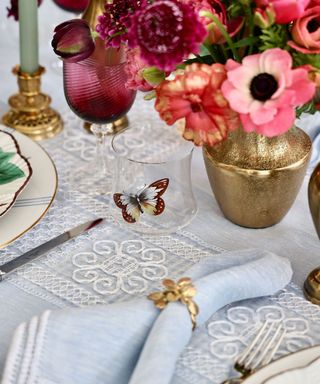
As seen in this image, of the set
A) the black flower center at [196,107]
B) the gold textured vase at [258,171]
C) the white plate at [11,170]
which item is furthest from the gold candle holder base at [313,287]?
the white plate at [11,170]

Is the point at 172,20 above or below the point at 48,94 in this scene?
above

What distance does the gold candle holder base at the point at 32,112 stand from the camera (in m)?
1.03

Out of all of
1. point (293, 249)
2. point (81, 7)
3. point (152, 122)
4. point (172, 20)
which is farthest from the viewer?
point (81, 7)

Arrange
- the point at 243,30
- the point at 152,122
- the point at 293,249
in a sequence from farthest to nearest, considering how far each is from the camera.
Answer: the point at 152,122, the point at 293,249, the point at 243,30

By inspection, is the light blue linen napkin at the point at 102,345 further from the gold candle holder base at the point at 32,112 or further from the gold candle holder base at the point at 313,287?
the gold candle holder base at the point at 32,112

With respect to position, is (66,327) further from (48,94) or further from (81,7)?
(81,7)

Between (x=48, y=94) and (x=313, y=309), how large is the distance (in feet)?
1.84

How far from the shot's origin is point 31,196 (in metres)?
0.85

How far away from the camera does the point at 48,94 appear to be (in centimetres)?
113

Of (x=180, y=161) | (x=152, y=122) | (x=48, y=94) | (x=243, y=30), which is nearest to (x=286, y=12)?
(x=243, y=30)

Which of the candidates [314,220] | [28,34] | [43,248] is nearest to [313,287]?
[314,220]

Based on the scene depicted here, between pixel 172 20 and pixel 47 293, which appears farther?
pixel 47 293

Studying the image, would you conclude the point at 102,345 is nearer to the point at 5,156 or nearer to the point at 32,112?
the point at 5,156

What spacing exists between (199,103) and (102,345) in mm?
218
